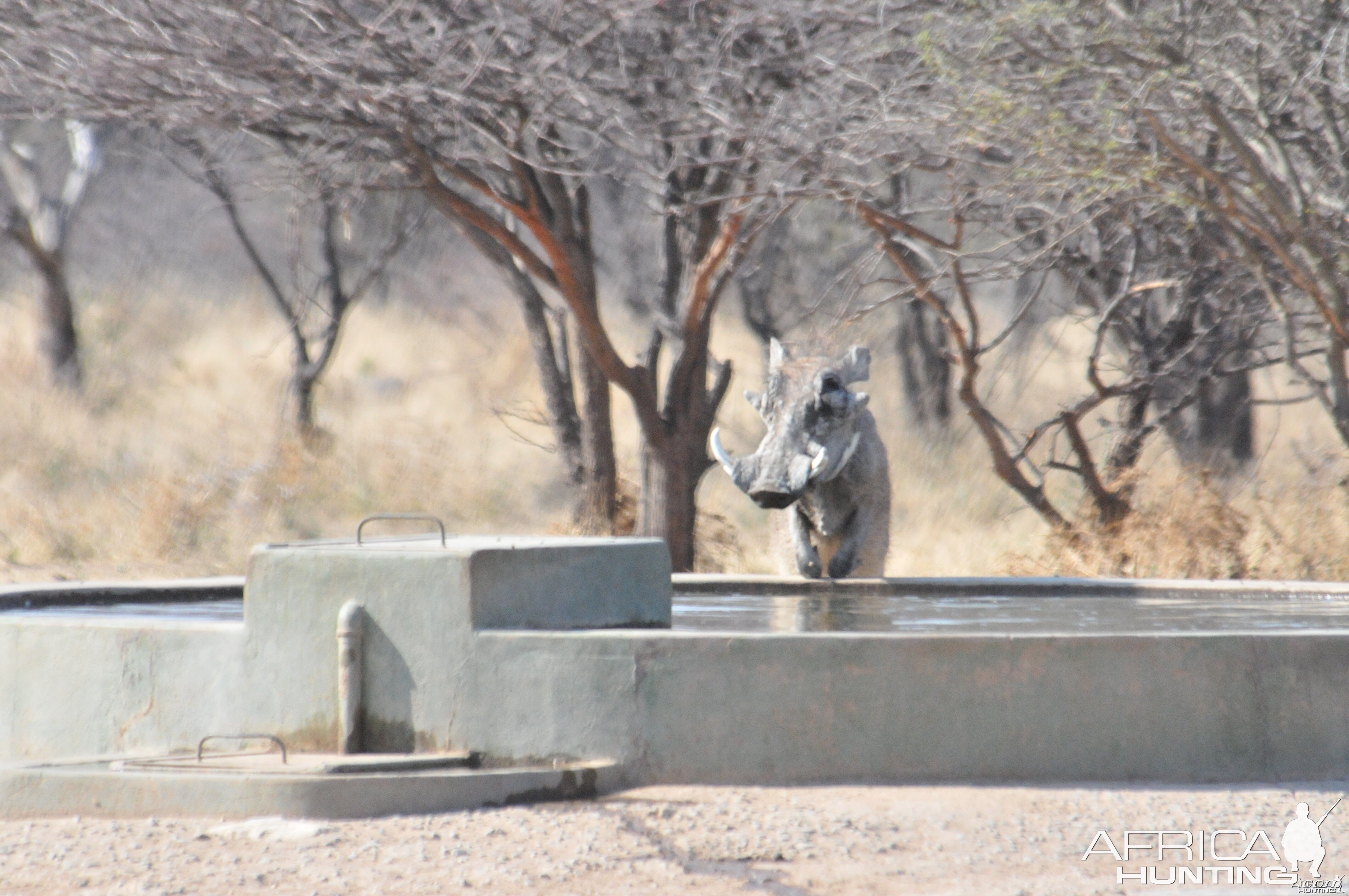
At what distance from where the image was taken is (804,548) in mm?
9328

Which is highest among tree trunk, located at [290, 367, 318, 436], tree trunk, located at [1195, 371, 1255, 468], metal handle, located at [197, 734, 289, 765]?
tree trunk, located at [290, 367, 318, 436]

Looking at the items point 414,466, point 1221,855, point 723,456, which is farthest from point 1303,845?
point 414,466

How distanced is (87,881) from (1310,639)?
4.30 meters

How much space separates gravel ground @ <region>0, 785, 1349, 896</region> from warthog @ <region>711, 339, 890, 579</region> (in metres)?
3.08

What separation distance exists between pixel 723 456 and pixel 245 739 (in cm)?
355

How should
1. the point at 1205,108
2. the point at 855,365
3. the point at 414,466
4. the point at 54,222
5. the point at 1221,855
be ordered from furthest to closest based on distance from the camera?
1. the point at 54,222
2. the point at 414,466
3. the point at 855,365
4. the point at 1205,108
5. the point at 1221,855

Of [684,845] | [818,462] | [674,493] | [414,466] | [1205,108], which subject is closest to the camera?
[684,845]

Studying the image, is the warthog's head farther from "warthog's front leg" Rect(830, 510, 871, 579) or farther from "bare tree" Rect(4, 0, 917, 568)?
"bare tree" Rect(4, 0, 917, 568)

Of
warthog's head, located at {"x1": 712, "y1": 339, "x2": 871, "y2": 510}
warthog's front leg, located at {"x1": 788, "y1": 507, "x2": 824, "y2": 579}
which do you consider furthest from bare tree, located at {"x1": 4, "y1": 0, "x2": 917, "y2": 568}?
warthog's front leg, located at {"x1": 788, "y1": 507, "x2": 824, "y2": 579}

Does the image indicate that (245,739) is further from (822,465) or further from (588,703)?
(822,465)

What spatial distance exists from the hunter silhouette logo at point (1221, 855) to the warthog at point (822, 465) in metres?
3.65

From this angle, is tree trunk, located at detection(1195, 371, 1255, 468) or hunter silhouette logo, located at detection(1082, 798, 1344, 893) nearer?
hunter silhouette logo, located at detection(1082, 798, 1344, 893)

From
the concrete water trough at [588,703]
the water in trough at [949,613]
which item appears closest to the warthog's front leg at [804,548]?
the water in trough at [949,613]

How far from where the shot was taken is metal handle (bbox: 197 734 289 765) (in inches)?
219
